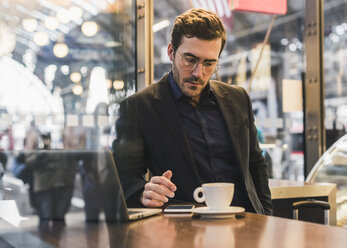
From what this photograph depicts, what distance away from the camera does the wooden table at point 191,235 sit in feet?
3.05

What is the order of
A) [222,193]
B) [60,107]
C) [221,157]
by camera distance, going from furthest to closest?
[60,107] < [221,157] < [222,193]

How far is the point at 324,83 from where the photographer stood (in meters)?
4.79

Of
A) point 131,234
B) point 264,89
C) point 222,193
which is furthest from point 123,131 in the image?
point 264,89

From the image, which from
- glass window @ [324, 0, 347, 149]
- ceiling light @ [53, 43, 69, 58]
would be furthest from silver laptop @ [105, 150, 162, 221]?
glass window @ [324, 0, 347, 149]

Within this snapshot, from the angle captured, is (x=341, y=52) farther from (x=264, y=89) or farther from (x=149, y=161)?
(x=149, y=161)

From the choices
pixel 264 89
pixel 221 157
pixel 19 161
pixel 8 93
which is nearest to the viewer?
pixel 19 161

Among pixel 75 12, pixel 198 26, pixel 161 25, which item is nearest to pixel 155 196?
pixel 198 26

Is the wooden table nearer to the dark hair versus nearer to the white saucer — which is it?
A: the white saucer

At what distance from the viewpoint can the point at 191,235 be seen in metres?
1.03

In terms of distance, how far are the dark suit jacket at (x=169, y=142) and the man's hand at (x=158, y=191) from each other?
0.25 m

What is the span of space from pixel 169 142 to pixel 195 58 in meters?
0.34

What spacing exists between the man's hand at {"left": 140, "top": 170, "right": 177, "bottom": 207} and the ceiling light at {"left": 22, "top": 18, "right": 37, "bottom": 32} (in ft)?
3.84

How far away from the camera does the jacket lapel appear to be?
178cm

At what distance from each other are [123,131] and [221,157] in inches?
15.4
